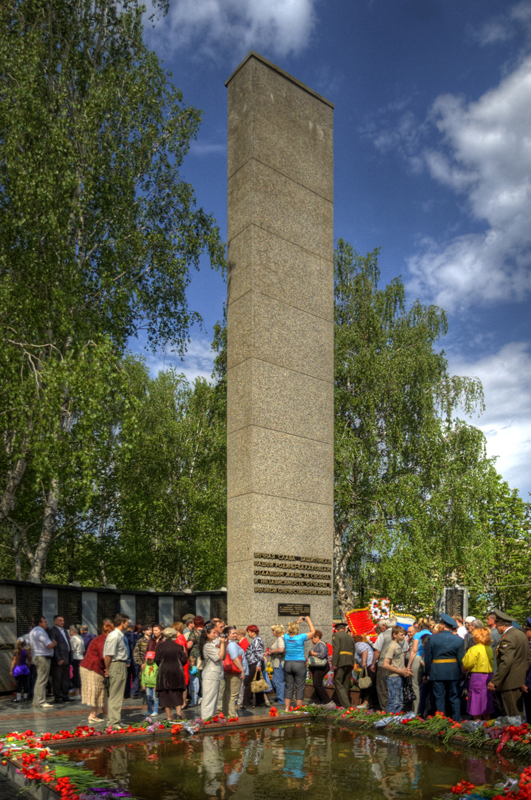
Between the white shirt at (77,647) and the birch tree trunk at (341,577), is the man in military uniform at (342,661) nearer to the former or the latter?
the white shirt at (77,647)

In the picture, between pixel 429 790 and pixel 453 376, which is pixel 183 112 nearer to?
pixel 453 376

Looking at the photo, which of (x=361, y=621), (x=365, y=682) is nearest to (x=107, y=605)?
(x=361, y=621)

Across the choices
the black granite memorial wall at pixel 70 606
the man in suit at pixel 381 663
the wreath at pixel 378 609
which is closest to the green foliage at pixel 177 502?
the wreath at pixel 378 609

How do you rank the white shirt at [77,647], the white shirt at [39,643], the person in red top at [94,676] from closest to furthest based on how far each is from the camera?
the person in red top at [94,676], the white shirt at [39,643], the white shirt at [77,647]

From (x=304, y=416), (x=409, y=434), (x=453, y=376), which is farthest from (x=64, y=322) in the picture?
(x=453, y=376)

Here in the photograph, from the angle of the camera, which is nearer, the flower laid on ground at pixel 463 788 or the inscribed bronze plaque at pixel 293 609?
→ the flower laid on ground at pixel 463 788

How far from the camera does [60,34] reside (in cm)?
2009

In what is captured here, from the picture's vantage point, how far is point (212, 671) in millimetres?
11578

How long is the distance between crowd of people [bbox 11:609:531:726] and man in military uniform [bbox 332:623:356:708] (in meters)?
0.02

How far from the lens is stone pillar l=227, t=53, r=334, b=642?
16.2 metres

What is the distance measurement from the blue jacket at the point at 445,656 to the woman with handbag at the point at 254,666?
3591 millimetres

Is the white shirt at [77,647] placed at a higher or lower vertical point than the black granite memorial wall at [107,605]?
lower

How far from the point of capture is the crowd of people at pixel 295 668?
10758 millimetres

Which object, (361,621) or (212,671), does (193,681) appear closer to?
(212,671)
